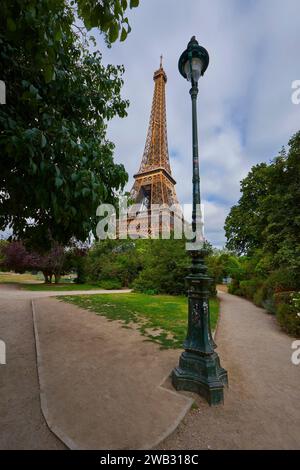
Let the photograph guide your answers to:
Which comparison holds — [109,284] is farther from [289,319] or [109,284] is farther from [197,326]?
[197,326]

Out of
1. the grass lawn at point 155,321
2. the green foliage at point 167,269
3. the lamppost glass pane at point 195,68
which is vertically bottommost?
the grass lawn at point 155,321

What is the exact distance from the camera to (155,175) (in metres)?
34.5

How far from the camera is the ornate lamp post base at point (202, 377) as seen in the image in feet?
9.96

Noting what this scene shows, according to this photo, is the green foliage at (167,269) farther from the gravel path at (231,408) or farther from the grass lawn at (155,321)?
the gravel path at (231,408)

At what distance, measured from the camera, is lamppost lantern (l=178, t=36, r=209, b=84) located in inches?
146

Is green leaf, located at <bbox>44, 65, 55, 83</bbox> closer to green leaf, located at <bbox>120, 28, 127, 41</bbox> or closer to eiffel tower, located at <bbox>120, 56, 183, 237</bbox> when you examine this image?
green leaf, located at <bbox>120, 28, 127, 41</bbox>

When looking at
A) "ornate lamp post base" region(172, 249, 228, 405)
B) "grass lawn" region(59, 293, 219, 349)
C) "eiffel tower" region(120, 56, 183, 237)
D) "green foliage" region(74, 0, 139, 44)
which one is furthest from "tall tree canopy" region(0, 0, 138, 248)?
"eiffel tower" region(120, 56, 183, 237)

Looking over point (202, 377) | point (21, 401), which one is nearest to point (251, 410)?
point (202, 377)

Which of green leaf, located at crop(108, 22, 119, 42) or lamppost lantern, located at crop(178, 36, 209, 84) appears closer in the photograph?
green leaf, located at crop(108, 22, 119, 42)

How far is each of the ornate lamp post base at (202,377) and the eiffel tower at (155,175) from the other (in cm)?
2807

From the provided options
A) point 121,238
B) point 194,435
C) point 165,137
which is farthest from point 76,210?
point 165,137

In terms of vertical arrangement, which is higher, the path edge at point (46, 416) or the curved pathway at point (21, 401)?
the path edge at point (46, 416)

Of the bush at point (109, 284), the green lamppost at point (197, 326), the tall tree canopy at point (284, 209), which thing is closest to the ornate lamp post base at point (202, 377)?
the green lamppost at point (197, 326)
